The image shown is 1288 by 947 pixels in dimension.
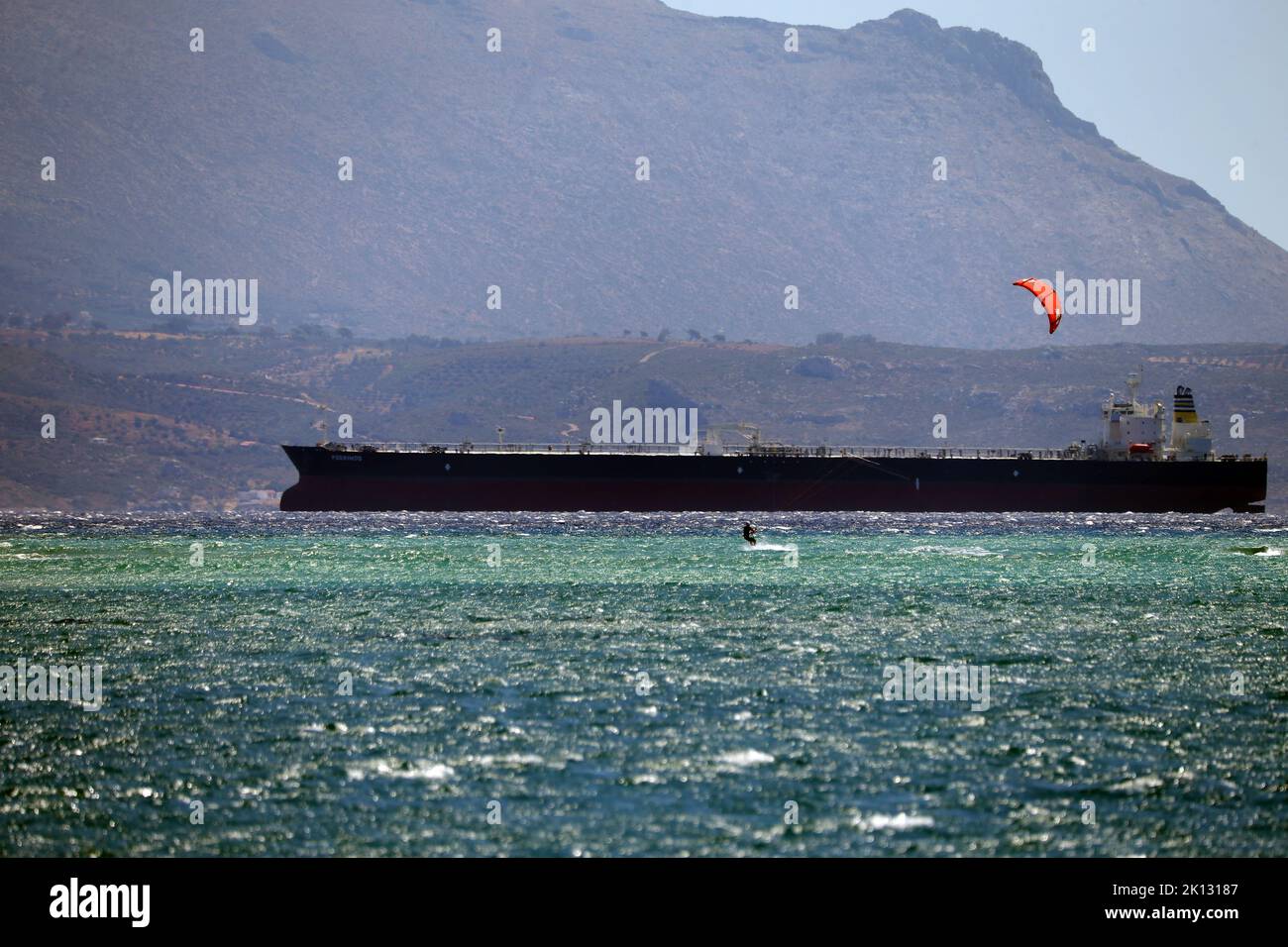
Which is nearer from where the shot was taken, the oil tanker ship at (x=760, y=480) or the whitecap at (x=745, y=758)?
the whitecap at (x=745, y=758)

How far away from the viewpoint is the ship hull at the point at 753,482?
9588cm

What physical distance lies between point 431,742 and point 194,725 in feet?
14.9

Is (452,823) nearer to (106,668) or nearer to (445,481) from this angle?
(106,668)

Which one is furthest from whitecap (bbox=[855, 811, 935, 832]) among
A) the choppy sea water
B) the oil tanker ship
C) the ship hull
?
the ship hull

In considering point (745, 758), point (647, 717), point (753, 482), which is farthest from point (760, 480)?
point (745, 758)

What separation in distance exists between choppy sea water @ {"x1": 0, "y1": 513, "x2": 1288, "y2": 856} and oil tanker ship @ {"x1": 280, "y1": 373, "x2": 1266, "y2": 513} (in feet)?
128

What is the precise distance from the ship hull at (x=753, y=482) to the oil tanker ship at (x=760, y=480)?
0.21 ft

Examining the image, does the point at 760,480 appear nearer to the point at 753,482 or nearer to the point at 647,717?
the point at 753,482

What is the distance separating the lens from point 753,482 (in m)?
99.6

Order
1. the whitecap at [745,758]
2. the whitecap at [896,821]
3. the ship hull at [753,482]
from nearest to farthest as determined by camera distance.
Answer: the whitecap at [896,821] < the whitecap at [745,758] < the ship hull at [753,482]

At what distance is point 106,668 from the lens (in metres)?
33.5

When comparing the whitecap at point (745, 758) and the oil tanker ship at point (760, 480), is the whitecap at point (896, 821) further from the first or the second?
the oil tanker ship at point (760, 480)

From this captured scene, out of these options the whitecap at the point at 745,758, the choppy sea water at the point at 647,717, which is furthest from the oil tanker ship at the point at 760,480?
the whitecap at the point at 745,758

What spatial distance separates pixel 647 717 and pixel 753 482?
7285cm
